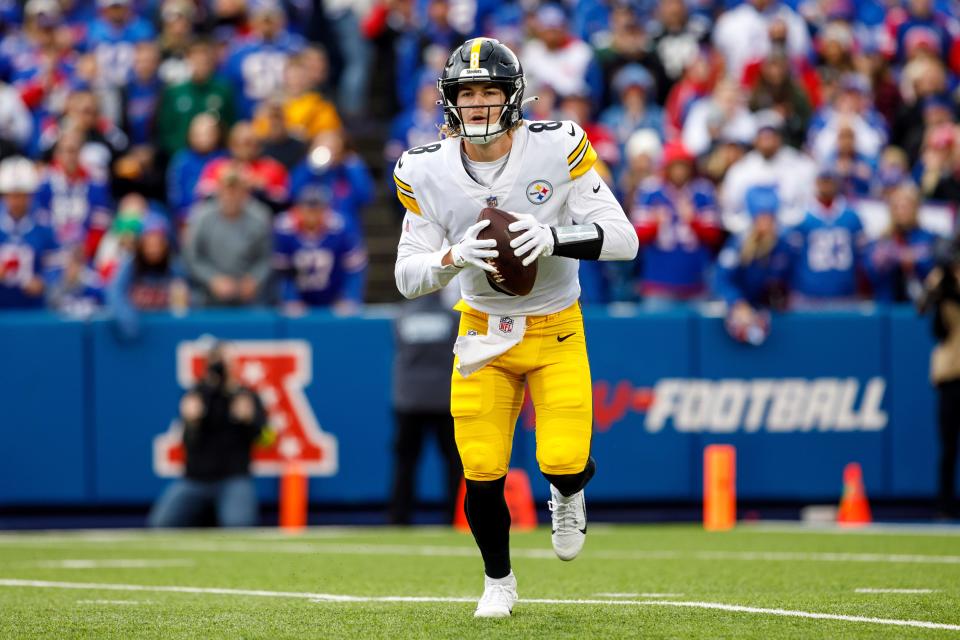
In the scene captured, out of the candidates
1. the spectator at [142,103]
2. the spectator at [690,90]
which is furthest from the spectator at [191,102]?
the spectator at [690,90]

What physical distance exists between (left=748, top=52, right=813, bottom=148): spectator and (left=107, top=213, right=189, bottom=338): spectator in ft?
15.8

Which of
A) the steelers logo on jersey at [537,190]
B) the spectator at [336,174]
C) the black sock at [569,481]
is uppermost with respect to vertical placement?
the spectator at [336,174]

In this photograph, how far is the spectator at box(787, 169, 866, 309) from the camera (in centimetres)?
1109

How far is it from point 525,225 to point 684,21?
377 inches

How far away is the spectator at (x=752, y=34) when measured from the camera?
13719mm

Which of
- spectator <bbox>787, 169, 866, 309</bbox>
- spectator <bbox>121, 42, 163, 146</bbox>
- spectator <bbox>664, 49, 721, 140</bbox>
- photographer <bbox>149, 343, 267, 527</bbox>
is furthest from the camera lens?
spectator <bbox>664, 49, 721, 140</bbox>

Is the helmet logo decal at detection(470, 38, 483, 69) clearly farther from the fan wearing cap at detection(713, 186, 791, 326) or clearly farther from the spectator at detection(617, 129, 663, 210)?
the spectator at detection(617, 129, 663, 210)

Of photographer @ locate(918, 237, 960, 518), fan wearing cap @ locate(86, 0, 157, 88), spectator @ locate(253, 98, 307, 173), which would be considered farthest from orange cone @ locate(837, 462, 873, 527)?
fan wearing cap @ locate(86, 0, 157, 88)

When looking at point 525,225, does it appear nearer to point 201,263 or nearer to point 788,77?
point 201,263

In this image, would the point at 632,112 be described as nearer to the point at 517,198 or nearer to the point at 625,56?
the point at 625,56

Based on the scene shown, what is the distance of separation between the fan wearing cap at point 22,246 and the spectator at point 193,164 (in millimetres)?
978

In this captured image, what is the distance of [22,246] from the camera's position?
37.5 ft

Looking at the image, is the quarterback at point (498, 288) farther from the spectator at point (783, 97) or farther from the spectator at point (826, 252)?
the spectator at point (783, 97)

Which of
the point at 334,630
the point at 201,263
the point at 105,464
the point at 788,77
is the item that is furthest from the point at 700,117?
the point at 334,630
